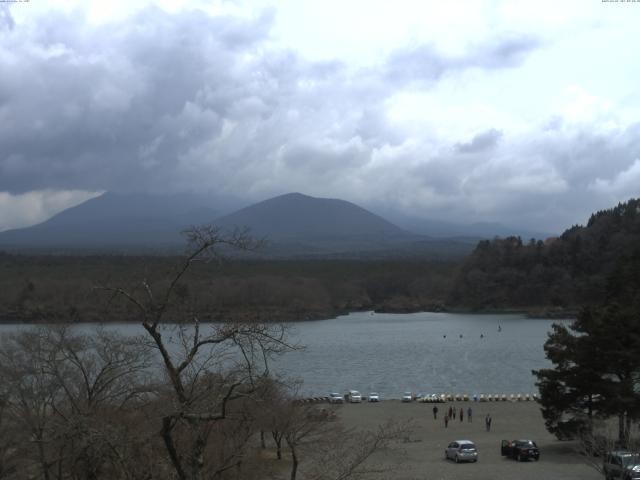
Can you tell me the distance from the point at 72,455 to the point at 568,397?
1660 cm

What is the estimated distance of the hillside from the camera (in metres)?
104

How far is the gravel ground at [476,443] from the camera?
19.8 meters

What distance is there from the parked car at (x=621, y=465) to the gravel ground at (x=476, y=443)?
2.37 metres

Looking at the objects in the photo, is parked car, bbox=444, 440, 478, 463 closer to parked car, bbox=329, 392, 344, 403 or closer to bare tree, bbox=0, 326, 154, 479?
bare tree, bbox=0, 326, 154, 479

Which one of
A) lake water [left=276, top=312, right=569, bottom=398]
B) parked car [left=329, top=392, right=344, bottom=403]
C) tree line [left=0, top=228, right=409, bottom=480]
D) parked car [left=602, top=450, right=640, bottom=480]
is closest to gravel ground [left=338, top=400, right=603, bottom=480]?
parked car [left=329, top=392, right=344, bottom=403]

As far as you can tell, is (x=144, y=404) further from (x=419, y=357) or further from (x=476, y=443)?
(x=419, y=357)

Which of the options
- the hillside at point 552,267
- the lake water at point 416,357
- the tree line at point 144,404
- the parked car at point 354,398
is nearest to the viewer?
the tree line at point 144,404

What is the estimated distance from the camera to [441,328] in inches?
3403

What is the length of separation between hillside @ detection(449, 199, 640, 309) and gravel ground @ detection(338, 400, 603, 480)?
230 feet

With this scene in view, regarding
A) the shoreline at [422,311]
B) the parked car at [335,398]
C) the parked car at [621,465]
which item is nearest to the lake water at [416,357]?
the parked car at [335,398]

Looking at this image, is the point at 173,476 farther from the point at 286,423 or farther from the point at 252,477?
the point at 286,423

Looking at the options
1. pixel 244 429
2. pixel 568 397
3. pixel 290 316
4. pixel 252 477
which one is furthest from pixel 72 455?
pixel 290 316

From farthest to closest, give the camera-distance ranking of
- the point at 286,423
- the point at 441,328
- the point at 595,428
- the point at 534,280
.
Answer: the point at 534,280 → the point at 441,328 → the point at 595,428 → the point at 286,423

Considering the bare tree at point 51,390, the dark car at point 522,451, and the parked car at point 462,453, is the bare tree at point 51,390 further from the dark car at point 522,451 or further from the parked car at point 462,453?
the dark car at point 522,451
